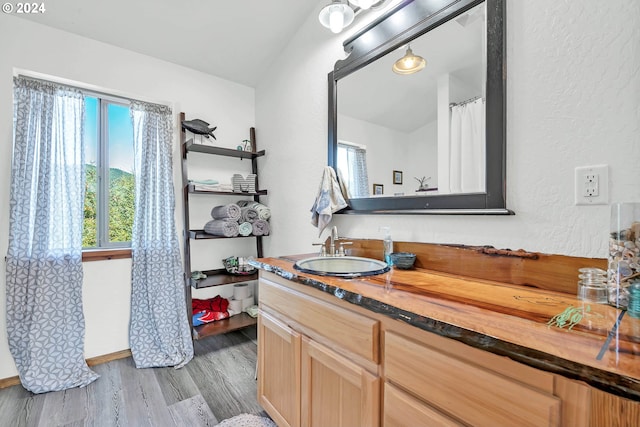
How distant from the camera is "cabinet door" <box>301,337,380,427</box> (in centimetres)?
92

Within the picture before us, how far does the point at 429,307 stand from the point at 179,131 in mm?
2497

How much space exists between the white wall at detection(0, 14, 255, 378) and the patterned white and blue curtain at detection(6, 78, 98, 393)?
91 mm

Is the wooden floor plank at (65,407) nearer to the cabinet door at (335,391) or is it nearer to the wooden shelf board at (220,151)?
the cabinet door at (335,391)

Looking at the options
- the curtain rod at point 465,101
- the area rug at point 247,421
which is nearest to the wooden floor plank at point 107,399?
the area rug at point 247,421

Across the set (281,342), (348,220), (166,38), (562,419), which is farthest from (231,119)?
(562,419)

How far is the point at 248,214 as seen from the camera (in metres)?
2.58

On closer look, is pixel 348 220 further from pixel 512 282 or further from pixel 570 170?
pixel 570 170

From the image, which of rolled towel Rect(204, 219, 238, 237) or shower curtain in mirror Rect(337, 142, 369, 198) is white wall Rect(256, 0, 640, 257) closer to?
shower curtain in mirror Rect(337, 142, 369, 198)

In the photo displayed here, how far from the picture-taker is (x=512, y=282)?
3.47ft

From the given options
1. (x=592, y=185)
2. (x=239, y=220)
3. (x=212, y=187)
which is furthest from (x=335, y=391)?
(x=212, y=187)

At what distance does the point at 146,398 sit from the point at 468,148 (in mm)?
2295

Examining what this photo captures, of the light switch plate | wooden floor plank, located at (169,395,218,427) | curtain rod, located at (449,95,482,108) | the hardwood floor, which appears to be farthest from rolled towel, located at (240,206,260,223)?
the light switch plate

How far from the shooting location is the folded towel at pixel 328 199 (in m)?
1.81

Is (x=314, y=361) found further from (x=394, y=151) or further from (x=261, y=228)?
(x=261, y=228)
